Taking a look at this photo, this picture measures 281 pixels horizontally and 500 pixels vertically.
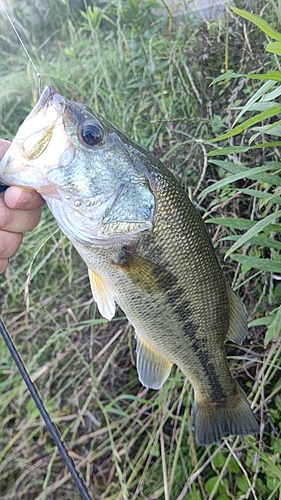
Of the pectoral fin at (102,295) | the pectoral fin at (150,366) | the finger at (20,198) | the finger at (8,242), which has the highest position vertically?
the finger at (20,198)

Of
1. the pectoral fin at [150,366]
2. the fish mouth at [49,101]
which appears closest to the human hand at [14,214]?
the fish mouth at [49,101]

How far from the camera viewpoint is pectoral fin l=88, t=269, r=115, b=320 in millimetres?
1284

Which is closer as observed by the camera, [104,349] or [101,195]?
[101,195]

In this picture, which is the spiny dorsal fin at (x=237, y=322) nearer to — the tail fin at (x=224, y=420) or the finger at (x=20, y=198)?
the tail fin at (x=224, y=420)

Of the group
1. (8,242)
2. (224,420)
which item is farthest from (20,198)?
(224,420)

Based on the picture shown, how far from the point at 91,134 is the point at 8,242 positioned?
0.40m

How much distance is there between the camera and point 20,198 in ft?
3.79

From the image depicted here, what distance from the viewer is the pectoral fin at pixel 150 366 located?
1456mm

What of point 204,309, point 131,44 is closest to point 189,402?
point 204,309

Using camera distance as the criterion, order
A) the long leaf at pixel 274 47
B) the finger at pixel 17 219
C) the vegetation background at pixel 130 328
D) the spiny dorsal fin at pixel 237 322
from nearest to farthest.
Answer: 1. the long leaf at pixel 274 47
2. the finger at pixel 17 219
3. the spiny dorsal fin at pixel 237 322
4. the vegetation background at pixel 130 328

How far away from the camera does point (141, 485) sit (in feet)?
6.21

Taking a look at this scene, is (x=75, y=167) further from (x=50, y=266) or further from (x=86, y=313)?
(x=50, y=266)

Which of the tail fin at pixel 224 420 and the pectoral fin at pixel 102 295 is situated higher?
the pectoral fin at pixel 102 295

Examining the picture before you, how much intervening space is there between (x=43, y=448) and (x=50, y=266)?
1.01 metres
